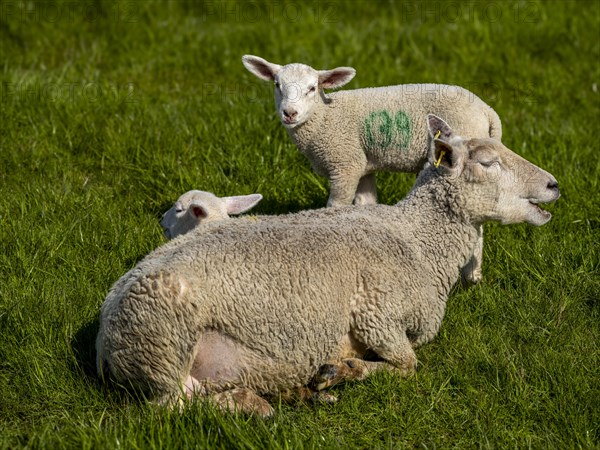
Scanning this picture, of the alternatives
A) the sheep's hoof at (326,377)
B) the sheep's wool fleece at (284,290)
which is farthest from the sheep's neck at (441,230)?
the sheep's hoof at (326,377)

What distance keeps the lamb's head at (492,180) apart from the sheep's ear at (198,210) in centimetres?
135

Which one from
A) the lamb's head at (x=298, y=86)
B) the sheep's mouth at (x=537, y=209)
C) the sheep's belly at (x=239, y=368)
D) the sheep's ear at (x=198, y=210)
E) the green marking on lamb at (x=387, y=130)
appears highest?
the lamb's head at (x=298, y=86)

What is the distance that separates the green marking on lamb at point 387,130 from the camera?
5676 millimetres

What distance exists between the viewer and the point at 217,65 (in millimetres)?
8570

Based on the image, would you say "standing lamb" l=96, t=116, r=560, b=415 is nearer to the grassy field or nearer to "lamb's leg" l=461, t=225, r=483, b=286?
the grassy field

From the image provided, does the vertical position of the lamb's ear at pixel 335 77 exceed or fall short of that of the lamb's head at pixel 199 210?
it exceeds it

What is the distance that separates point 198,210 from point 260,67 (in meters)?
1.26

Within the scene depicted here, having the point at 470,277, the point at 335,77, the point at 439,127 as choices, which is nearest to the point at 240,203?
the point at 335,77

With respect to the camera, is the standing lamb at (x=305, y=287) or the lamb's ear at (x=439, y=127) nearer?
the standing lamb at (x=305, y=287)

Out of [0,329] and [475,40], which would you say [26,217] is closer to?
[0,329]

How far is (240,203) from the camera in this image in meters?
5.59

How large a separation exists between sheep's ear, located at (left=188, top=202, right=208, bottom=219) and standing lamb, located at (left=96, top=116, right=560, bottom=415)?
1.86 ft

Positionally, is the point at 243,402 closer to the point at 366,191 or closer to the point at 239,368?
the point at 239,368

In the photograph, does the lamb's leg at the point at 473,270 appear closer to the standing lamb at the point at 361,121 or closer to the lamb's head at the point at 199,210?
the standing lamb at the point at 361,121
